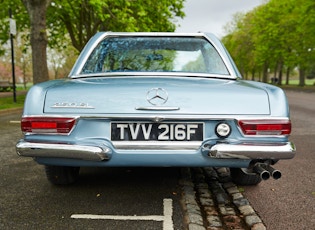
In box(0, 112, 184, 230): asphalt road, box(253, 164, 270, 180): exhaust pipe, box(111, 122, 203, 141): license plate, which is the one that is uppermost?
box(111, 122, 203, 141): license plate

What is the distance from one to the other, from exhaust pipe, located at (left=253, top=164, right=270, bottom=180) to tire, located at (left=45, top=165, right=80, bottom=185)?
77.1 inches

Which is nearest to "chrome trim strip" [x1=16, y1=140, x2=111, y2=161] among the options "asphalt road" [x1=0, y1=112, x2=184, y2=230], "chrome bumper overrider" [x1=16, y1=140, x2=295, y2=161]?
"chrome bumper overrider" [x1=16, y1=140, x2=295, y2=161]

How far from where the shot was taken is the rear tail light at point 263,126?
9.50 ft

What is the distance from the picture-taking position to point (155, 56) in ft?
13.0


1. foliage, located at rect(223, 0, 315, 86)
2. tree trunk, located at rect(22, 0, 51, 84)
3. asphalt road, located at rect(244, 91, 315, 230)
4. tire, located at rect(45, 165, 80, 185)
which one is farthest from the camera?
foliage, located at rect(223, 0, 315, 86)

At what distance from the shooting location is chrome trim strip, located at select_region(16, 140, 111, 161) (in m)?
2.88

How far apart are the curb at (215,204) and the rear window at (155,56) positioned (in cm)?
127

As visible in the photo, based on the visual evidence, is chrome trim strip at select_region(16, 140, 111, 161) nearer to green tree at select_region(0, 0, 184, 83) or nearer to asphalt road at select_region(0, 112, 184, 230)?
asphalt road at select_region(0, 112, 184, 230)

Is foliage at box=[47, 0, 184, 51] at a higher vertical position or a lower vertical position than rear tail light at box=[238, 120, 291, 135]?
higher

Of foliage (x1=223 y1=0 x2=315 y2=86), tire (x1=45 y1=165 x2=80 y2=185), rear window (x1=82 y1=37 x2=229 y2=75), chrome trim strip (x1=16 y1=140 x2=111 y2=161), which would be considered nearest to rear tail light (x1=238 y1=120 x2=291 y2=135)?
rear window (x1=82 y1=37 x2=229 y2=75)

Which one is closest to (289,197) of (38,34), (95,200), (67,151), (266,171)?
(266,171)

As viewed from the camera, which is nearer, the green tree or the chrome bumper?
the chrome bumper

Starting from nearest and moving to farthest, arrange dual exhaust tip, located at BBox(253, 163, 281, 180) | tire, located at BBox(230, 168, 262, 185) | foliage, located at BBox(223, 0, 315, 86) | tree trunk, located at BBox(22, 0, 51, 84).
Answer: dual exhaust tip, located at BBox(253, 163, 281, 180)
tire, located at BBox(230, 168, 262, 185)
tree trunk, located at BBox(22, 0, 51, 84)
foliage, located at BBox(223, 0, 315, 86)

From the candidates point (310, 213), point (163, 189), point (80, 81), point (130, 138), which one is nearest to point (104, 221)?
point (130, 138)
